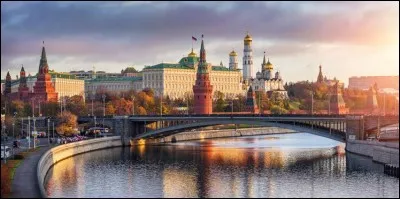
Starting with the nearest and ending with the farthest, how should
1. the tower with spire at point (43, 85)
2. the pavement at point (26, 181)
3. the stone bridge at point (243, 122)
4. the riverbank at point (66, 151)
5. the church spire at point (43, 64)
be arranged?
the pavement at point (26, 181)
the riverbank at point (66, 151)
the stone bridge at point (243, 122)
the church spire at point (43, 64)
the tower with spire at point (43, 85)

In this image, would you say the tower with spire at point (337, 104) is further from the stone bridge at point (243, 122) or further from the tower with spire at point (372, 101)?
the stone bridge at point (243, 122)

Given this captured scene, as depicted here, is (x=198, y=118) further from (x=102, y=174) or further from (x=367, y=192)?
(x=367, y=192)

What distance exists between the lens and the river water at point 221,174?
56.0m

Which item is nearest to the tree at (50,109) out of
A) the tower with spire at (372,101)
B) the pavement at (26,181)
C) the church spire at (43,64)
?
the church spire at (43,64)

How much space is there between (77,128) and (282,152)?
35.8 meters

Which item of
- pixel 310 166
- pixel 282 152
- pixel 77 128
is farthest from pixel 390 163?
pixel 77 128

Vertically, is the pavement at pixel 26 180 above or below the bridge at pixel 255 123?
below

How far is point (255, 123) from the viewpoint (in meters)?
94.2

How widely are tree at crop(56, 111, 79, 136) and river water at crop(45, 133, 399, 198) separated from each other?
51.8 feet

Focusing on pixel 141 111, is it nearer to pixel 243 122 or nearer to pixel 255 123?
pixel 243 122

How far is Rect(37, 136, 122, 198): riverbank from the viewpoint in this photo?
61.0 metres

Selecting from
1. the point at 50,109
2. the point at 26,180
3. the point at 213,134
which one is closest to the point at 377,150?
the point at 26,180

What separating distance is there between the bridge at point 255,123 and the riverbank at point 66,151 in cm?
374

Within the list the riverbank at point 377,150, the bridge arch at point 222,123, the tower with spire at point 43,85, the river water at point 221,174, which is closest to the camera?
the river water at point 221,174
